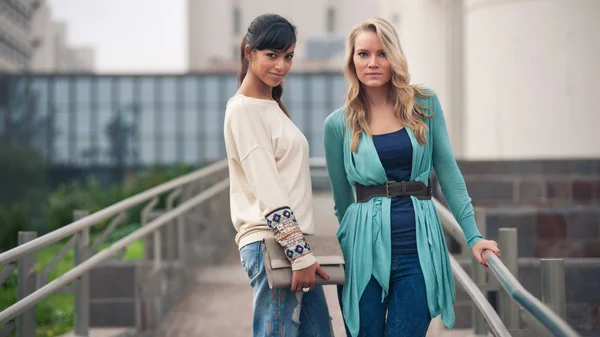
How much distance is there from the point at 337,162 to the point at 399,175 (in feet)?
0.94

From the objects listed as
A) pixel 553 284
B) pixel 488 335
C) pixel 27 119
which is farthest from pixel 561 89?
pixel 27 119

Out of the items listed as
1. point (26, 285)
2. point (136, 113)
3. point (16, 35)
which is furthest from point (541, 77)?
point (16, 35)

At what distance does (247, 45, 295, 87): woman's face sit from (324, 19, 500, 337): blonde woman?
327 millimetres

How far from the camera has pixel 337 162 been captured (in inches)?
144

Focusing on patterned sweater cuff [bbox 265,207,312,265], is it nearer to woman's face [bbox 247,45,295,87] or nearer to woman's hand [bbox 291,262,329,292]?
woman's hand [bbox 291,262,329,292]

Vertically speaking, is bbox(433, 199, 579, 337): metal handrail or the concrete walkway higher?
bbox(433, 199, 579, 337): metal handrail

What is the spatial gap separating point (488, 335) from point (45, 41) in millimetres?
74900

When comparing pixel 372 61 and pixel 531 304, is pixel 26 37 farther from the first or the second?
pixel 531 304

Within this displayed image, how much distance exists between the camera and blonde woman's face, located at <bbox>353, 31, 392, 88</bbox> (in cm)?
348

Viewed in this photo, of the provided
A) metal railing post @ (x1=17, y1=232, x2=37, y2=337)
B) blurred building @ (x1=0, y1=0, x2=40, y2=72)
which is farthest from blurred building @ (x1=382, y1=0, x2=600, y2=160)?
blurred building @ (x1=0, y1=0, x2=40, y2=72)

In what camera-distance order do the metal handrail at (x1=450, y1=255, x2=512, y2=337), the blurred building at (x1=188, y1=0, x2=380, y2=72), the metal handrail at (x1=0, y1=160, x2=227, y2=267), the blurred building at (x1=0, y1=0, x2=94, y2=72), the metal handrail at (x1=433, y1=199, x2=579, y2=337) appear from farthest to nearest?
1. the blurred building at (x1=188, y1=0, x2=380, y2=72)
2. the blurred building at (x1=0, y1=0, x2=94, y2=72)
3. the metal handrail at (x1=0, y1=160, x2=227, y2=267)
4. the metal handrail at (x1=450, y1=255, x2=512, y2=337)
5. the metal handrail at (x1=433, y1=199, x2=579, y2=337)

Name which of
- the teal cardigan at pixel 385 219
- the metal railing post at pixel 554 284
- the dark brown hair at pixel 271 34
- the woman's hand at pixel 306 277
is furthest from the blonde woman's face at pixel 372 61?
the metal railing post at pixel 554 284

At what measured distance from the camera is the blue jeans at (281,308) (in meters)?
3.27

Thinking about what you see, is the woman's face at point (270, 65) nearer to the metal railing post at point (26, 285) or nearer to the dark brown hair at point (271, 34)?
the dark brown hair at point (271, 34)
